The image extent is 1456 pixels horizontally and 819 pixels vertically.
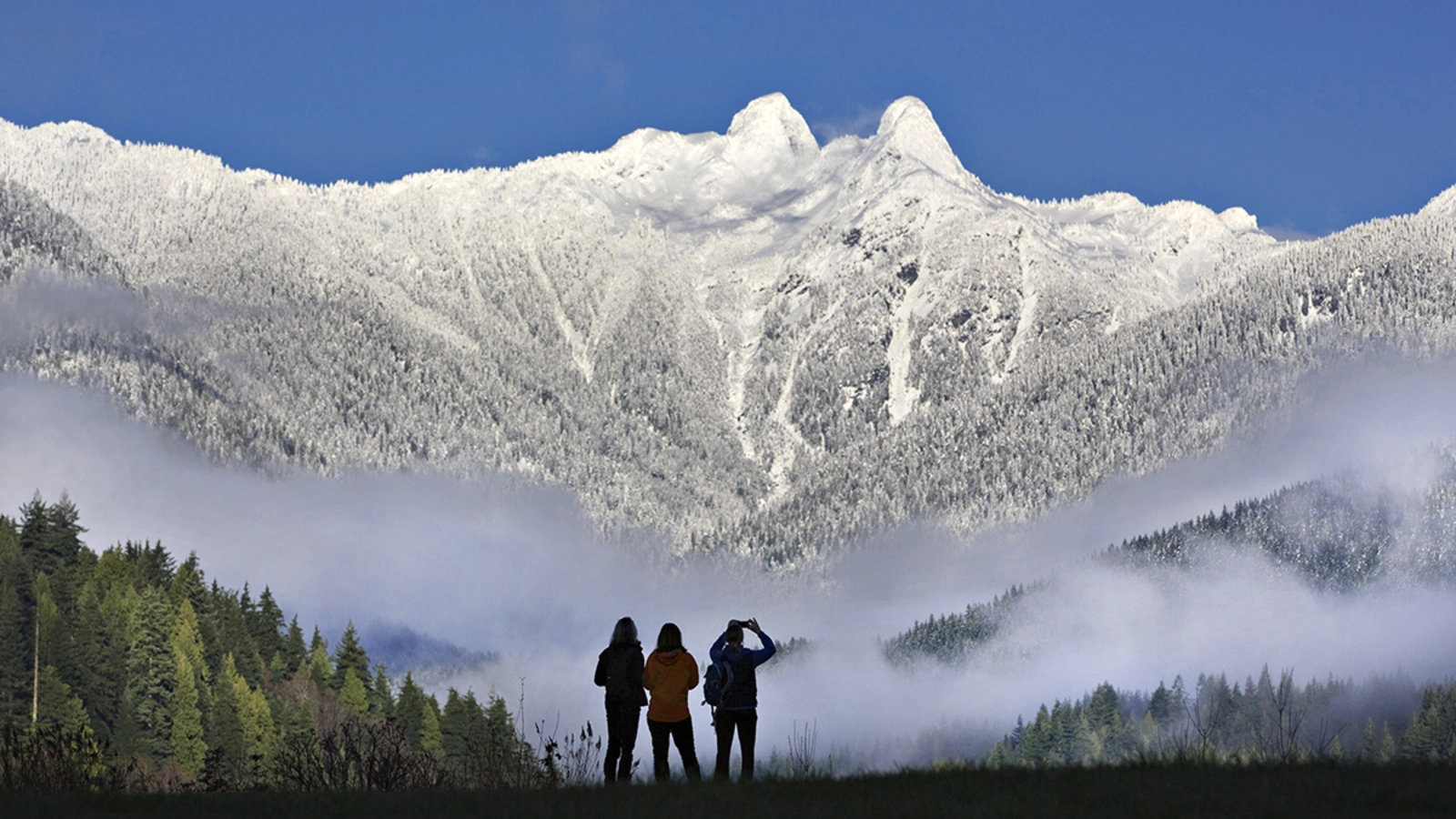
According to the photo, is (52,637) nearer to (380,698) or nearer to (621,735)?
(380,698)

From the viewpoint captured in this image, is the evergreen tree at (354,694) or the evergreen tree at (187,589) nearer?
the evergreen tree at (187,589)

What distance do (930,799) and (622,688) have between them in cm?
655

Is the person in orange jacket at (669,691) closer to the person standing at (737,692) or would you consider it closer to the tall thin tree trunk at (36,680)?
the person standing at (737,692)

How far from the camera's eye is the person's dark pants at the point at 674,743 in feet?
63.0

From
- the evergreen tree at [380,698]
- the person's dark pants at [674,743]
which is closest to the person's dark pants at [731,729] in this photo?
the person's dark pants at [674,743]

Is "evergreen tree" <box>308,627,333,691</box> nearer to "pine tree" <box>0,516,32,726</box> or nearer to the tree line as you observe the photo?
"pine tree" <box>0,516,32,726</box>

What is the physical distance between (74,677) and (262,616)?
2576 centimetres

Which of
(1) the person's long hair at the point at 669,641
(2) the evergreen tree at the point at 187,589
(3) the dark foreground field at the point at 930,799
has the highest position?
(2) the evergreen tree at the point at 187,589

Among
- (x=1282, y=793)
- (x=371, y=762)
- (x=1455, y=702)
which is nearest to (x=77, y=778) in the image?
(x=371, y=762)

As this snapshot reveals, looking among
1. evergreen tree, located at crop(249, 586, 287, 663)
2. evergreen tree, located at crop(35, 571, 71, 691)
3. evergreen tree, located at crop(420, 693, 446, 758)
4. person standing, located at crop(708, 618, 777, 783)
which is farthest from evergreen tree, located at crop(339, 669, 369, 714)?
person standing, located at crop(708, 618, 777, 783)

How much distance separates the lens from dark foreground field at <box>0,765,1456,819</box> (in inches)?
530

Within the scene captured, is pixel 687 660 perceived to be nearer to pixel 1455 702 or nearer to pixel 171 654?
pixel 171 654

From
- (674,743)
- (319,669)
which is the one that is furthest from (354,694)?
(674,743)

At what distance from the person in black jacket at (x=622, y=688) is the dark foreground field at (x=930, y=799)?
3.62 metres
